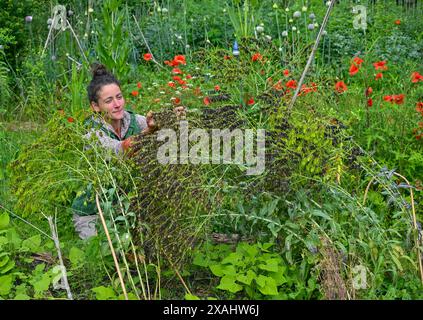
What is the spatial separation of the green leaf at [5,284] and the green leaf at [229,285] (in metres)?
0.97

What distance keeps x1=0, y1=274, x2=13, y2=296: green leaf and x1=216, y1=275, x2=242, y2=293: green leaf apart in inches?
38.2

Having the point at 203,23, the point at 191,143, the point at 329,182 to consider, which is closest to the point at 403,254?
the point at 329,182

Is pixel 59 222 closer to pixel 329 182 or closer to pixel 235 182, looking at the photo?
pixel 235 182

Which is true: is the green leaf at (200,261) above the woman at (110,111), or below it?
below

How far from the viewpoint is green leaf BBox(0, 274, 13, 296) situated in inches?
134

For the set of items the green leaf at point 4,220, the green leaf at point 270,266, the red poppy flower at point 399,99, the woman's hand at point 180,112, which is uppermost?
the woman's hand at point 180,112

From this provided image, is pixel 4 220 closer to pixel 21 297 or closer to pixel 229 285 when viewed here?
pixel 21 297

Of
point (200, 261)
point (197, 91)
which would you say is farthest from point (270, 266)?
point (197, 91)

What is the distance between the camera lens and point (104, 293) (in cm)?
327

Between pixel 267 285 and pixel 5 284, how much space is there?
3.92 feet

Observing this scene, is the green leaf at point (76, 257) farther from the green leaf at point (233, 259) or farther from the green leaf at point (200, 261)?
the green leaf at point (233, 259)

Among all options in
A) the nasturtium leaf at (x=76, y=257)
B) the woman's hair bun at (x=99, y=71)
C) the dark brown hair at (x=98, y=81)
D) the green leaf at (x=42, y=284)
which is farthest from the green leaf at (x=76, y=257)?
the woman's hair bun at (x=99, y=71)

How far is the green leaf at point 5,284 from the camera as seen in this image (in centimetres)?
341

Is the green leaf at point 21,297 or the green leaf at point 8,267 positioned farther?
the green leaf at point 8,267
